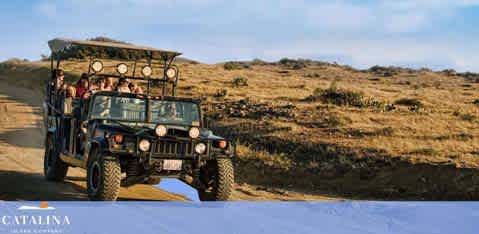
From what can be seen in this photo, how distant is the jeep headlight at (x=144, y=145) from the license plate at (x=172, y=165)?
1.16 feet

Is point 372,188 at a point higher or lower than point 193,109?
lower

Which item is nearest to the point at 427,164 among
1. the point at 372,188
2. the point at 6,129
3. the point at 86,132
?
the point at 372,188

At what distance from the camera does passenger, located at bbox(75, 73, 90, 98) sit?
44.0 ft

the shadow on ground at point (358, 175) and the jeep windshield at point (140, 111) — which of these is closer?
the jeep windshield at point (140, 111)

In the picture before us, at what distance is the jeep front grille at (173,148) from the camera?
10.7 m

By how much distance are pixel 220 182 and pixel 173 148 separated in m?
0.96

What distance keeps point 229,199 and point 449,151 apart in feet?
32.9

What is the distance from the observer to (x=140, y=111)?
12.1 meters

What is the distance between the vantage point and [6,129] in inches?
973

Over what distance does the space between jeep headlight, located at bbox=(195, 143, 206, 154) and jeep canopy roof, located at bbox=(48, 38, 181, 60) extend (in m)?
3.20

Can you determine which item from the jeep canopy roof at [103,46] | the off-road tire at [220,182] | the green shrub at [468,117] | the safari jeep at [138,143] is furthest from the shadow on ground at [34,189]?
the green shrub at [468,117]

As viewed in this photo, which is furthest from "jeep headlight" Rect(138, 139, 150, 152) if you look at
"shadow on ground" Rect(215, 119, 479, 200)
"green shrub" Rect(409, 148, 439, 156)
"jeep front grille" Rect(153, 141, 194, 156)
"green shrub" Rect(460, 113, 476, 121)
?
"green shrub" Rect(460, 113, 476, 121)

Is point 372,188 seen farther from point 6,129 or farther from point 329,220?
point 6,129

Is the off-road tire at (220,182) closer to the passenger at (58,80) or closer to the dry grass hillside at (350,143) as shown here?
the dry grass hillside at (350,143)
